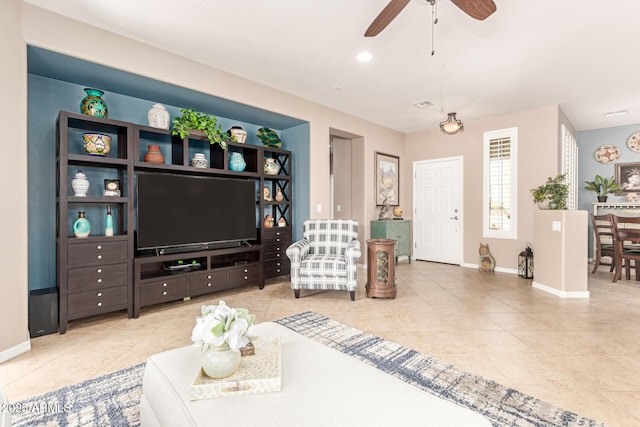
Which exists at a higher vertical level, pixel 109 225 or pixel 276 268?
pixel 109 225

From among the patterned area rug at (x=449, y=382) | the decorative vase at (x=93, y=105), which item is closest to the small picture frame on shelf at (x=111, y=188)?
the decorative vase at (x=93, y=105)

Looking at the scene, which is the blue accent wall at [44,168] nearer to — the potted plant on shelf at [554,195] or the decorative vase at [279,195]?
the decorative vase at [279,195]

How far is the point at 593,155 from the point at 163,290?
27.1 ft

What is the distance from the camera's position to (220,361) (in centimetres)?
123

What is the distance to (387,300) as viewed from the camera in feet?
12.3

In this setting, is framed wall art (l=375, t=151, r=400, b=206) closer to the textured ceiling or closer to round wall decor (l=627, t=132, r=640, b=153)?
the textured ceiling

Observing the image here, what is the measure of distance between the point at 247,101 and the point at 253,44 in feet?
3.04

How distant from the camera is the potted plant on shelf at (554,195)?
4.12 m

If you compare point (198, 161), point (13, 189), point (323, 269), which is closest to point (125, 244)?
point (13, 189)

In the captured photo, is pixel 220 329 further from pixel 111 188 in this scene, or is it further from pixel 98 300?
pixel 111 188

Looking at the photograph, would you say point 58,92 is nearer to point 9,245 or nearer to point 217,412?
point 9,245

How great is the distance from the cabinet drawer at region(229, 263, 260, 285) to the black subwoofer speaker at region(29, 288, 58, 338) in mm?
1680

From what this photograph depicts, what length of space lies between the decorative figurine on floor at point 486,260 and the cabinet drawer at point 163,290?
16.0 ft

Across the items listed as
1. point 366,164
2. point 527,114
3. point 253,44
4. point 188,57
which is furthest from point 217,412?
point 527,114
